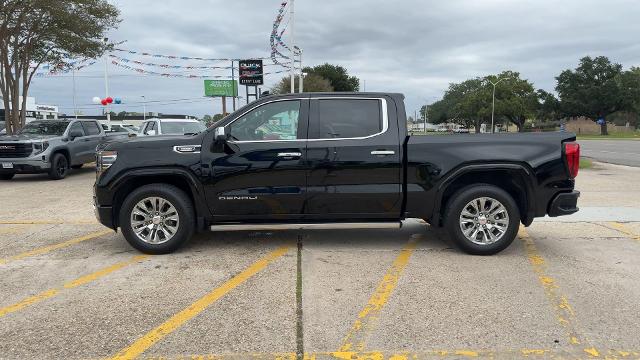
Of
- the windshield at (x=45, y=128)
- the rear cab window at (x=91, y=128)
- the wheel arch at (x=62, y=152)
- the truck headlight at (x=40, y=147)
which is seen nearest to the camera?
the truck headlight at (x=40, y=147)

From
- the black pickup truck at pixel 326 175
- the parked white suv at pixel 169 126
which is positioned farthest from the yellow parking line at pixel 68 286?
the parked white suv at pixel 169 126

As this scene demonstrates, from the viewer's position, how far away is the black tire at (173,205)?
5770 mm

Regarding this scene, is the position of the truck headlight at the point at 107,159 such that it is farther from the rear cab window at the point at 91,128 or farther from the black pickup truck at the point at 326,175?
→ the rear cab window at the point at 91,128

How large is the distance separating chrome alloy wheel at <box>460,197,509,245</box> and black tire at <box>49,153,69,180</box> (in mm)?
11765

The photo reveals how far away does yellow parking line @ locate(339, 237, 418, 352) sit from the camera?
3678 mm

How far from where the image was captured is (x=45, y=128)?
47.9 ft

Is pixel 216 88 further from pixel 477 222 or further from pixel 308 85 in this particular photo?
pixel 477 222

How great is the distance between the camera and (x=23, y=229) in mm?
7512

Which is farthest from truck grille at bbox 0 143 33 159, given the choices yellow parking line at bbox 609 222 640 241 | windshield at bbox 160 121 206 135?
yellow parking line at bbox 609 222 640 241

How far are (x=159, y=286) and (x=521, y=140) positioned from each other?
416cm

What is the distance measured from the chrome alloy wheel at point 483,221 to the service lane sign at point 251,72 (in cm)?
2633

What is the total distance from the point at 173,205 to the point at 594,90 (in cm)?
8942

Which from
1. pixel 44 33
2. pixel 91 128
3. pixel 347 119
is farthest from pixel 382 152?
pixel 44 33

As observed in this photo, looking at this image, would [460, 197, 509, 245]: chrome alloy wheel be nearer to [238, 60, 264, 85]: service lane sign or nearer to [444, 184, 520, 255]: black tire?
[444, 184, 520, 255]: black tire
